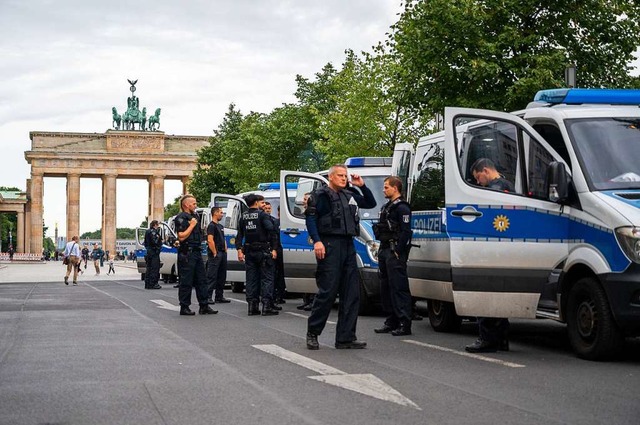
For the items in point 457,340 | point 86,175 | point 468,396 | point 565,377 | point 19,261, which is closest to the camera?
point 468,396

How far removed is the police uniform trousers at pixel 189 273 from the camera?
1644cm

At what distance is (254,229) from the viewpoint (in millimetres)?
16297

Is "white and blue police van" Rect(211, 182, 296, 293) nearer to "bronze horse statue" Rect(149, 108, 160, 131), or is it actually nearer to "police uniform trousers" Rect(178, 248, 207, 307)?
"police uniform trousers" Rect(178, 248, 207, 307)

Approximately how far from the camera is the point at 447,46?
79.5 ft

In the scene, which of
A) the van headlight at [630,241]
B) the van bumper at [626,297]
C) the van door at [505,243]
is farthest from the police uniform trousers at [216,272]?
the van headlight at [630,241]

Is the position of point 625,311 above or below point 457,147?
below

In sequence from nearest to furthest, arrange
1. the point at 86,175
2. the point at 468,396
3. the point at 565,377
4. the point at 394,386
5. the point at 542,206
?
the point at 468,396
the point at 394,386
the point at 565,377
the point at 542,206
the point at 86,175

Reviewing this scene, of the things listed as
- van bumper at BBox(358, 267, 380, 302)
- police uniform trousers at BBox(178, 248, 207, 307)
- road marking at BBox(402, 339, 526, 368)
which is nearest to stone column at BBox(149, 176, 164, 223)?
police uniform trousers at BBox(178, 248, 207, 307)

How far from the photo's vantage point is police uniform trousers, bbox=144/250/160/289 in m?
29.4

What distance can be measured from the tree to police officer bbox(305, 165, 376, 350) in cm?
1286

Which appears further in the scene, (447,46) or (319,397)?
(447,46)

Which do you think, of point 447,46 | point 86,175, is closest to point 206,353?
point 447,46

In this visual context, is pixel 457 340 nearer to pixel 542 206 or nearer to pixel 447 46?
pixel 542 206

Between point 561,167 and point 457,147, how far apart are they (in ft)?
4.10
